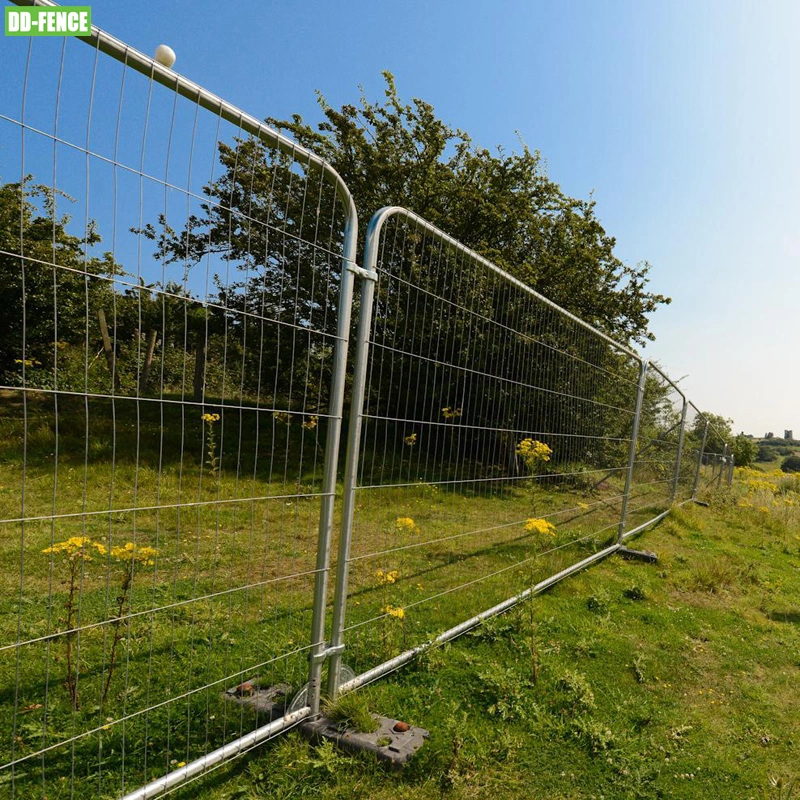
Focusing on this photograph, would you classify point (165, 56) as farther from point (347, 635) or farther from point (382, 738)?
point (347, 635)

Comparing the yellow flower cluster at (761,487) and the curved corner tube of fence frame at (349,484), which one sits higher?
the curved corner tube of fence frame at (349,484)

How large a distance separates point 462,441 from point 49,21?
8.28 feet

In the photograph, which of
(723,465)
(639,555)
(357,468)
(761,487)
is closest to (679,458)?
(639,555)

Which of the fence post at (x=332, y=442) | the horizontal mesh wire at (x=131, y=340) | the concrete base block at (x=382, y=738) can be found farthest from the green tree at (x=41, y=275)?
the concrete base block at (x=382, y=738)

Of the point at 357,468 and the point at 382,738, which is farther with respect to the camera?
the point at 357,468

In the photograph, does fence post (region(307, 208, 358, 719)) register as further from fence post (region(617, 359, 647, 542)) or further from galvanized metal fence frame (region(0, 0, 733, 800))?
fence post (region(617, 359, 647, 542))

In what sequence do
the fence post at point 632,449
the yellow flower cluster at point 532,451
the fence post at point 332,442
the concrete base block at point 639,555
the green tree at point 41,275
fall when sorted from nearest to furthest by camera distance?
the green tree at point 41,275
the fence post at point 332,442
the yellow flower cluster at point 532,451
the concrete base block at point 639,555
the fence post at point 632,449

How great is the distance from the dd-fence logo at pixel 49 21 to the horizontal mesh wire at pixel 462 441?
1387mm

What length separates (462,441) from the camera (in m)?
3.25

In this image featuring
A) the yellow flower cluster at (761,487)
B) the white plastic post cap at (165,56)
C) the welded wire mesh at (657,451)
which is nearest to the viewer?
the white plastic post cap at (165,56)

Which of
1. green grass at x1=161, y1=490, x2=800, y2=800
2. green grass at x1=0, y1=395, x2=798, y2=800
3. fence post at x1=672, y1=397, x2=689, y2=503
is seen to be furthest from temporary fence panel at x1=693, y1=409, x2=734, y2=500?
green grass at x1=161, y1=490, x2=800, y2=800

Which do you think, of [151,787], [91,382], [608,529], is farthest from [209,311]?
[608,529]

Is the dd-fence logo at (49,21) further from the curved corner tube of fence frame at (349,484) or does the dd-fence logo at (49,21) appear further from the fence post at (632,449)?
the fence post at (632,449)

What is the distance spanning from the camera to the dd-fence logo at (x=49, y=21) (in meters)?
1.48
